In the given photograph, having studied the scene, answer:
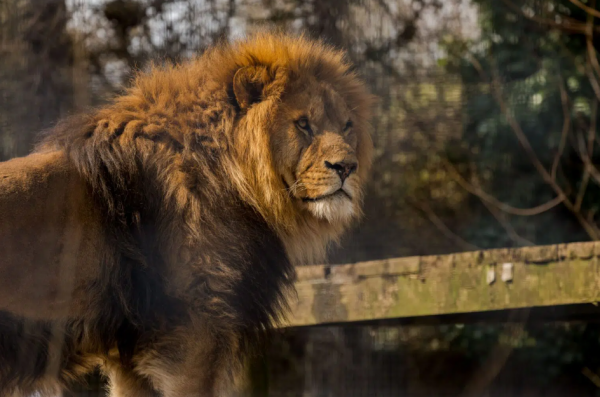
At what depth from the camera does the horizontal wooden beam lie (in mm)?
2244

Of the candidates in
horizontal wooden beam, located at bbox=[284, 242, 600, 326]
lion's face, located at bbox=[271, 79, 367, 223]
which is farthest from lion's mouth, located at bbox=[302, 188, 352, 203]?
horizontal wooden beam, located at bbox=[284, 242, 600, 326]

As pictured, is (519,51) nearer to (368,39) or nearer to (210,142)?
(368,39)

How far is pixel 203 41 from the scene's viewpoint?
11.5ft

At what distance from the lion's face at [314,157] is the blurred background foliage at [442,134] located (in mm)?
1555

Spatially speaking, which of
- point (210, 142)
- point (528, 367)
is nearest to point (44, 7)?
point (210, 142)

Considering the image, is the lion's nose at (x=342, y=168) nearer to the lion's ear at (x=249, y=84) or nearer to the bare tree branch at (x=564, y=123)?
the lion's ear at (x=249, y=84)

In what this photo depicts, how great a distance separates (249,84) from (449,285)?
883 millimetres

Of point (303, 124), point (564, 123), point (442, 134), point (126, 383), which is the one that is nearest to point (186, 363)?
point (126, 383)

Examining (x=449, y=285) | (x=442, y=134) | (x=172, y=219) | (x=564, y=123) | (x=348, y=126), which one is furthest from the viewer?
(x=442, y=134)

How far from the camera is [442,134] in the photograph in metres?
4.43

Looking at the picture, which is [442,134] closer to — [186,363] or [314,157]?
[314,157]

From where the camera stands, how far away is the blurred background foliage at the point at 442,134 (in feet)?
12.4

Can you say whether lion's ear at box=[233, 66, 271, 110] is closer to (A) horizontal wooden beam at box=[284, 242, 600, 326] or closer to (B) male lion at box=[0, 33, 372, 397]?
(B) male lion at box=[0, 33, 372, 397]

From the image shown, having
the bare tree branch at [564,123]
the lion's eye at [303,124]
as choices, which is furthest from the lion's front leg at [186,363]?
the bare tree branch at [564,123]
